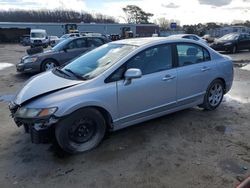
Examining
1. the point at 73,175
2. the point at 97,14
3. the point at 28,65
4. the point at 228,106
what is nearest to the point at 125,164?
the point at 73,175

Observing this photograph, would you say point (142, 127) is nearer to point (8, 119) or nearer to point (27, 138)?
point (27, 138)

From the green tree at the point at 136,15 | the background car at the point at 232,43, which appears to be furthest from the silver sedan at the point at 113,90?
the green tree at the point at 136,15

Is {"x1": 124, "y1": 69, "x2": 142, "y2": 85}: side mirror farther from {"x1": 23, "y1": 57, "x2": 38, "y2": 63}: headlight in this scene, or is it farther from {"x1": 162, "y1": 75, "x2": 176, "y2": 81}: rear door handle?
{"x1": 23, "y1": 57, "x2": 38, "y2": 63}: headlight

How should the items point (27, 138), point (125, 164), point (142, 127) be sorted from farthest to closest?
point (142, 127)
point (27, 138)
point (125, 164)

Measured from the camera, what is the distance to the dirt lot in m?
3.08

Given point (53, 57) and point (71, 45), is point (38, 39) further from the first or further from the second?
point (53, 57)

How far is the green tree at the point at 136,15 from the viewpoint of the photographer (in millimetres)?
88344

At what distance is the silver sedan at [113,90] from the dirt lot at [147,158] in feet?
1.01

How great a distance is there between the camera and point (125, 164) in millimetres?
3418

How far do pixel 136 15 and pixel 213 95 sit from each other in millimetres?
88659

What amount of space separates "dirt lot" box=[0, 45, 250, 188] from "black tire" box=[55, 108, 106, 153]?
5.9 inches

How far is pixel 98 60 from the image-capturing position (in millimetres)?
4262

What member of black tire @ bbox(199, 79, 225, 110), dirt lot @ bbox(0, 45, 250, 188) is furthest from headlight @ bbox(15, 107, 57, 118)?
black tire @ bbox(199, 79, 225, 110)

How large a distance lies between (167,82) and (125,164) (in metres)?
1.62
